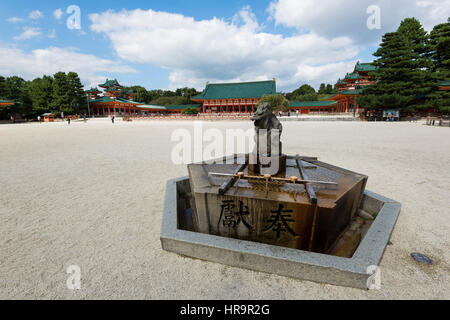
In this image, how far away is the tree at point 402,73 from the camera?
78.9 feet

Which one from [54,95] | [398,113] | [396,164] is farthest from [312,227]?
[54,95]

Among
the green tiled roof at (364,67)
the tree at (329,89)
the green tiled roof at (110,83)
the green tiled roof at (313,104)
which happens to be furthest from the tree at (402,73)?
the green tiled roof at (110,83)

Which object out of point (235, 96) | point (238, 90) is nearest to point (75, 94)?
point (235, 96)

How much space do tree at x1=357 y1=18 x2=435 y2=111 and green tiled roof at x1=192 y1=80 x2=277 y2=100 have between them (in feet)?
60.0

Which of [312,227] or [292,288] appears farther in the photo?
[312,227]

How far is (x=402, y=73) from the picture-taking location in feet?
80.4

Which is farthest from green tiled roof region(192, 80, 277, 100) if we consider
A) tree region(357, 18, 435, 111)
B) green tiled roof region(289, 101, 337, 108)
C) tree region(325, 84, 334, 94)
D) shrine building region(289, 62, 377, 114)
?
tree region(325, 84, 334, 94)

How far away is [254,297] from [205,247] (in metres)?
0.70

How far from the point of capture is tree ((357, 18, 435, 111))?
24.0 metres

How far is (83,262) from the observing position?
2.29 m

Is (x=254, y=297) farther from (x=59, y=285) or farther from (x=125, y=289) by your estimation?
(x=59, y=285)

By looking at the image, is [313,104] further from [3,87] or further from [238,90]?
[3,87]

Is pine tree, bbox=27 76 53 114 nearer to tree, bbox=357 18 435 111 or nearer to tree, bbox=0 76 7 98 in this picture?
tree, bbox=0 76 7 98

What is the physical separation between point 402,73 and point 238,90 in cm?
2738
